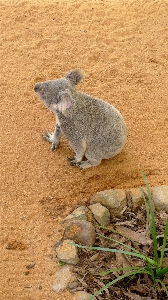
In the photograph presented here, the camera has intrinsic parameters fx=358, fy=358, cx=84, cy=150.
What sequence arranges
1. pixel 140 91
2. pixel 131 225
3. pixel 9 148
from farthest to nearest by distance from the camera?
1. pixel 140 91
2. pixel 9 148
3. pixel 131 225

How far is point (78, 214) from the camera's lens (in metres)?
3.61

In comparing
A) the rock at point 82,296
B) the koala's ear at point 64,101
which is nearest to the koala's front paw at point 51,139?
the koala's ear at point 64,101

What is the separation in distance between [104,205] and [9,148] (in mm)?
1445

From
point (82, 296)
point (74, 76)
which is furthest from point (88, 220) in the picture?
point (74, 76)

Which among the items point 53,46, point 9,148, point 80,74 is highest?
point 80,74

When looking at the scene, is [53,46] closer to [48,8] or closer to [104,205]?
[48,8]

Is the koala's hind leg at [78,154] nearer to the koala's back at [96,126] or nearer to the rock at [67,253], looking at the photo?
the koala's back at [96,126]

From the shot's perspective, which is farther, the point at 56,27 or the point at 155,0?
the point at 155,0

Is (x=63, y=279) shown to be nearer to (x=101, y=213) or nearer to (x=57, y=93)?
(x=101, y=213)

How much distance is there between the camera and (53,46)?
5945 mm

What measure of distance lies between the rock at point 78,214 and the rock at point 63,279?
0.51 meters

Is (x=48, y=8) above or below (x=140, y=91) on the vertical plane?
above

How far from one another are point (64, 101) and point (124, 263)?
169 cm

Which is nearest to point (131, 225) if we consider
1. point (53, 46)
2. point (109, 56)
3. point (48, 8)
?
point (109, 56)
